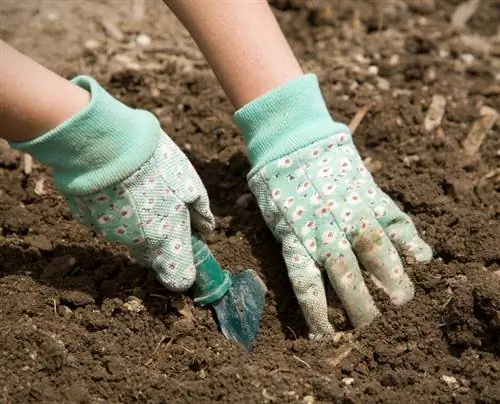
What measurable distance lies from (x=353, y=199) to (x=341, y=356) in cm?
41

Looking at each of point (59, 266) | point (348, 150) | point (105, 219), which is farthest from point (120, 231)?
point (348, 150)

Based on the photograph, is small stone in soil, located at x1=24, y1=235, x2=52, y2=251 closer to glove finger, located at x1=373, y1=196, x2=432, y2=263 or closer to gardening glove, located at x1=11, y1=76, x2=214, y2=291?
gardening glove, located at x1=11, y1=76, x2=214, y2=291

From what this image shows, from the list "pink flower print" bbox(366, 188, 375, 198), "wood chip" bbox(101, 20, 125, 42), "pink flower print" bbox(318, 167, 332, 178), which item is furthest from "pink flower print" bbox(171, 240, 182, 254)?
"wood chip" bbox(101, 20, 125, 42)

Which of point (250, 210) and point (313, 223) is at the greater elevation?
point (313, 223)

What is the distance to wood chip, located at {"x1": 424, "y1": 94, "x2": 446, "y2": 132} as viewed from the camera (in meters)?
2.86

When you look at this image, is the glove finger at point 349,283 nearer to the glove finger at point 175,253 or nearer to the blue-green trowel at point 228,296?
the blue-green trowel at point 228,296

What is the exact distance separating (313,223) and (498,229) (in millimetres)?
546

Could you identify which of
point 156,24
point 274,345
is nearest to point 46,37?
point 156,24

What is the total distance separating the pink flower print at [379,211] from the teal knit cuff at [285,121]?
0.24 m

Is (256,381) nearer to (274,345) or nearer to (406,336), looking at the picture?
(274,345)

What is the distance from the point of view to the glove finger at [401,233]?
220 cm

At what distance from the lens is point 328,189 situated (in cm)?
219

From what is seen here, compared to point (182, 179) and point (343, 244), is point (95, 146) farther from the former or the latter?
point (343, 244)

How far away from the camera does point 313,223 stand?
217cm
